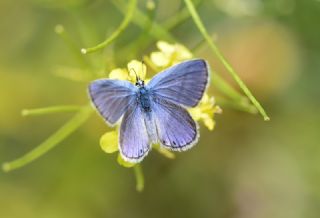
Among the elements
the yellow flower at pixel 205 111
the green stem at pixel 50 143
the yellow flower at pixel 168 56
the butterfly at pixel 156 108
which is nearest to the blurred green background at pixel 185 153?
the green stem at pixel 50 143

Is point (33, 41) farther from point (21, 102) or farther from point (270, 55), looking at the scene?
point (270, 55)

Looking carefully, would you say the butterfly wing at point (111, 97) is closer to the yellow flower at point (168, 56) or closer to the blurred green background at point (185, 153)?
the yellow flower at point (168, 56)

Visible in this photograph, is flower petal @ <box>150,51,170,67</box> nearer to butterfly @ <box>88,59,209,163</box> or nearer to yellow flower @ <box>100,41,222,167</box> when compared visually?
yellow flower @ <box>100,41,222,167</box>

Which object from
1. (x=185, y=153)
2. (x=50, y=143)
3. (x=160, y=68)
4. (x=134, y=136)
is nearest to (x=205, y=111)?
(x=160, y=68)

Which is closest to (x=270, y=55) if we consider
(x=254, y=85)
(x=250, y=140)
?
(x=254, y=85)

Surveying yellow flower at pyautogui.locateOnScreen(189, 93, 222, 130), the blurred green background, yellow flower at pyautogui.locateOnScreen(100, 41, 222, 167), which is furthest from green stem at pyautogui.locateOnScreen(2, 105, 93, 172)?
the blurred green background

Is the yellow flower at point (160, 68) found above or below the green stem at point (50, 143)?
below

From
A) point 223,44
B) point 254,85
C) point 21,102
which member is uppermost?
point 21,102

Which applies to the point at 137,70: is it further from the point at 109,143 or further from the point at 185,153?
the point at 185,153
